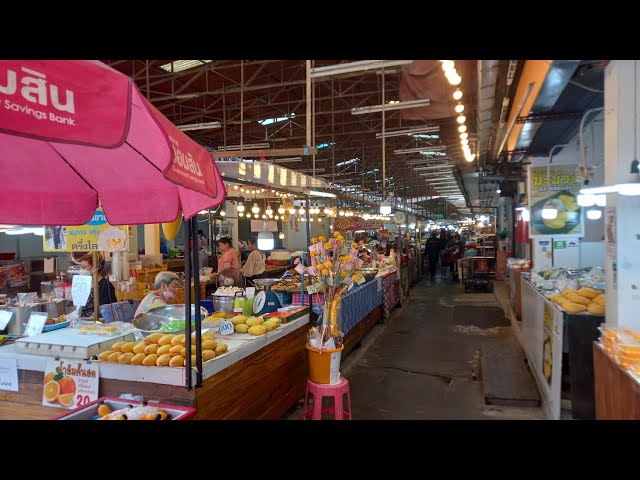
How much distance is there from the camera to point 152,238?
502 inches

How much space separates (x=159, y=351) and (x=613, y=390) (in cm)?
321

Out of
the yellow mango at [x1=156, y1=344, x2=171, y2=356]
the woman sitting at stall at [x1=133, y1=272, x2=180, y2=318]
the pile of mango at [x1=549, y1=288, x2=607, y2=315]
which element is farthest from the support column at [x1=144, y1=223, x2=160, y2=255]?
the pile of mango at [x1=549, y1=288, x2=607, y2=315]

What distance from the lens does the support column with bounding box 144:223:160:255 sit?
1251 cm

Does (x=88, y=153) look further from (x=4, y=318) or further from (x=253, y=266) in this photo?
(x=253, y=266)

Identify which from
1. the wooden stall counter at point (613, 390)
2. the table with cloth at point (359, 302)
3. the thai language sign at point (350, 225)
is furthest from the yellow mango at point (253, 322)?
the thai language sign at point (350, 225)

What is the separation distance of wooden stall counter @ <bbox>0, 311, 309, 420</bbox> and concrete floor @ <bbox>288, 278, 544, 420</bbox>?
28.0 inches

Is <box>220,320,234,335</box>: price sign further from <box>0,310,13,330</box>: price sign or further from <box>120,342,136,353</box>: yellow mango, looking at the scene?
<box>0,310,13,330</box>: price sign

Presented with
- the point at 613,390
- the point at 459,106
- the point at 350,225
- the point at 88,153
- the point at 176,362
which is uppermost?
the point at 459,106

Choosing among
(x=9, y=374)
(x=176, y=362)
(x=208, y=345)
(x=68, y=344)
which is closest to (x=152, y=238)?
(x=9, y=374)

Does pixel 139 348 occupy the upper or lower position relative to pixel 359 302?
upper
